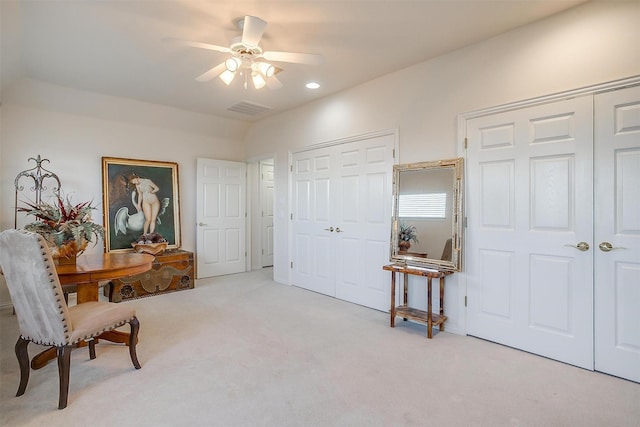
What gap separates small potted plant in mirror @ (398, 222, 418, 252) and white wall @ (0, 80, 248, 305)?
11.7ft

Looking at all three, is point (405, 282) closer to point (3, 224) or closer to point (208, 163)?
point (208, 163)

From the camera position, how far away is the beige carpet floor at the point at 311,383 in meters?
1.85

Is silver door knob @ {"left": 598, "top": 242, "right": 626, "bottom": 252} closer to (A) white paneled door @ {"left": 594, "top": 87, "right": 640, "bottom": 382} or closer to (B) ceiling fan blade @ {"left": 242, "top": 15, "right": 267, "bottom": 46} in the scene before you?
(A) white paneled door @ {"left": 594, "top": 87, "right": 640, "bottom": 382}

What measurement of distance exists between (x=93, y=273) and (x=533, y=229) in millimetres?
3461

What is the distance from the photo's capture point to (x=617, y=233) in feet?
7.52

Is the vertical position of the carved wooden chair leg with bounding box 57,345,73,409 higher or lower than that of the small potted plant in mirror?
lower

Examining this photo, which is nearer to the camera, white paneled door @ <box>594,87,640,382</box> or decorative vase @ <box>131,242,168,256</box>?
white paneled door @ <box>594,87,640,382</box>

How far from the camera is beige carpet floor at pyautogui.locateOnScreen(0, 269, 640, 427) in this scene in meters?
1.85

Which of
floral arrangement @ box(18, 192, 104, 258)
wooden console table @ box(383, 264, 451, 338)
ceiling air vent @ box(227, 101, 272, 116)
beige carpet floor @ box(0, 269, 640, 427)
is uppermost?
ceiling air vent @ box(227, 101, 272, 116)

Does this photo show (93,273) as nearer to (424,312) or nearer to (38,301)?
(38,301)

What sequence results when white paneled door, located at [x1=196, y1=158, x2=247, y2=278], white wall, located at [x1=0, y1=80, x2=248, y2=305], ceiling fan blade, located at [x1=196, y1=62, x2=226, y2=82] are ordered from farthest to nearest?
white paneled door, located at [x1=196, y1=158, x2=247, y2=278], white wall, located at [x1=0, y1=80, x2=248, y2=305], ceiling fan blade, located at [x1=196, y1=62, x2=226, y2=82]

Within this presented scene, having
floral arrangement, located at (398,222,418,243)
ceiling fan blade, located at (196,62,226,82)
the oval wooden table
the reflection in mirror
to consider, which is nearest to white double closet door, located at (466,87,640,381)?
the reflection in mirror

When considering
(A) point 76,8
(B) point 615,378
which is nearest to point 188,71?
(A) point 76,8

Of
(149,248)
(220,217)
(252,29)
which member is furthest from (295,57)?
(220,217)
